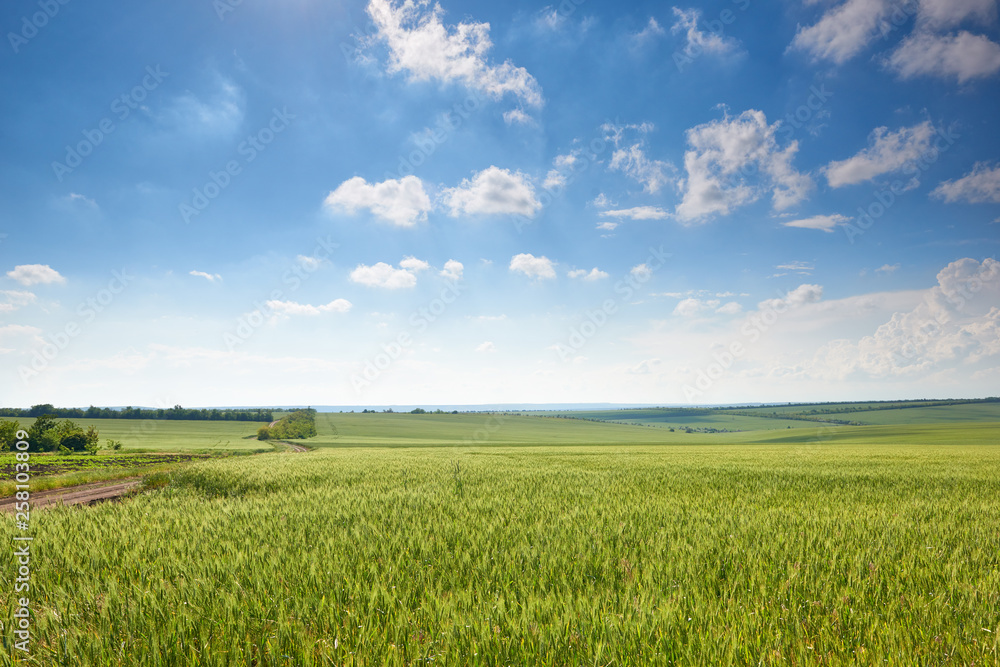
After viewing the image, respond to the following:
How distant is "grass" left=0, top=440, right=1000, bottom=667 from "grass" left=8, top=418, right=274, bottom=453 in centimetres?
6012

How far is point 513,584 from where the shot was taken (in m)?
4.23

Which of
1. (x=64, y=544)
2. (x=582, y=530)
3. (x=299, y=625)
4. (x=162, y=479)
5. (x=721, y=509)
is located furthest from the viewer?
(x=162, y=479)

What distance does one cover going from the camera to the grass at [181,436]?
57812mm

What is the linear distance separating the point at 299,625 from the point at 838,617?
4286 millimetres

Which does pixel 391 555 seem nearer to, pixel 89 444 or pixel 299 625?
pixel 299 625

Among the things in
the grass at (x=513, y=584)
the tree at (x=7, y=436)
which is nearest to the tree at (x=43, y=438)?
the tree at (x=7, y=436)

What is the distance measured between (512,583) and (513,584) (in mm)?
22

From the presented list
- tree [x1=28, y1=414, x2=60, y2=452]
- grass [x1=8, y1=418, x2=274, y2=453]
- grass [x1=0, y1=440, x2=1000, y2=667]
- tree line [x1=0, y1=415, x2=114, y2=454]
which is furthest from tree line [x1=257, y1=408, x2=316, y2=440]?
grass [x1=0, y1=440, x2=1000, y2=667]

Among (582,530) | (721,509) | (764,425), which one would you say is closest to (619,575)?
→ (582,530)

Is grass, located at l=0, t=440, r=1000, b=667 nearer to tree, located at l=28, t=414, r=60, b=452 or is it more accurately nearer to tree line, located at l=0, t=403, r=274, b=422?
tree, located at l=28, t=414, r=60, b=452

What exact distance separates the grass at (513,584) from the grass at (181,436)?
60.1 meters

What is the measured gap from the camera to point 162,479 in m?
20.0

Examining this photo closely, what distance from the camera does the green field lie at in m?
2.92

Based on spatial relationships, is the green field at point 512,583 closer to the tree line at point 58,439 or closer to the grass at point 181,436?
the grass at point 181,436
